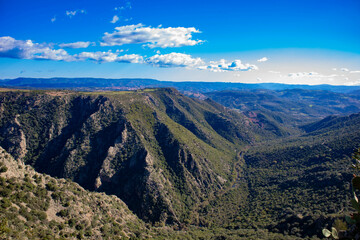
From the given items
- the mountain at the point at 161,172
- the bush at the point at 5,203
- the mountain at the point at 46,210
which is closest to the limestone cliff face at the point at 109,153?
the mountain at the point at 161,172

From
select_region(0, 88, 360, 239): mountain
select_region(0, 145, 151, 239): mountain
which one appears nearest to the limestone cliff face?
select_region(0, 88, 360, 239): mountain

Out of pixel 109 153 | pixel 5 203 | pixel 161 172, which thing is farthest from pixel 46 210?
pixel 161 172

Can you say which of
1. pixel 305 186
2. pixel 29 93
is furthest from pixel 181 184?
pixel 29 93

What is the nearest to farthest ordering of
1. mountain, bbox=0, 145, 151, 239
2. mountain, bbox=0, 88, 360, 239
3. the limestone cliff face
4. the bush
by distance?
mountain, bbox=0, 145, 151, 239, the bush, mountain, bbox=0, 88, 360, 239, the limestone cliff face

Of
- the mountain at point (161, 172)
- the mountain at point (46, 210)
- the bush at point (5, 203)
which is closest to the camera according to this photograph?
the mountain at point (46, 210)

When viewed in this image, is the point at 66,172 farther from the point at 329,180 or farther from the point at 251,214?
the point at 329,180

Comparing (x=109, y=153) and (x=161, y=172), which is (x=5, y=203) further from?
(x=161, y=172)

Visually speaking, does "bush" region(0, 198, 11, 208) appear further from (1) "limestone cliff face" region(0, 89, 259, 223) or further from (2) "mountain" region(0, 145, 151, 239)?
(1) "limestone cliff face" region(0, 89, 259, 223)

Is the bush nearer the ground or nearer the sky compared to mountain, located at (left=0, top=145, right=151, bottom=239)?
nearer the sky

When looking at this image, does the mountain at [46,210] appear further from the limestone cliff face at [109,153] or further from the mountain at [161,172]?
the limestone cliff face at [109,153]

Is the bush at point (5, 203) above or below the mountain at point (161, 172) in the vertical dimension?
above

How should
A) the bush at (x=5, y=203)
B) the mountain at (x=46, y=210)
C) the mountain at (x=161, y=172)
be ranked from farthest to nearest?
the mountain at (x=161, y=172), the bush at (x=5, y=203), the mountain at (x=46, y=210)
